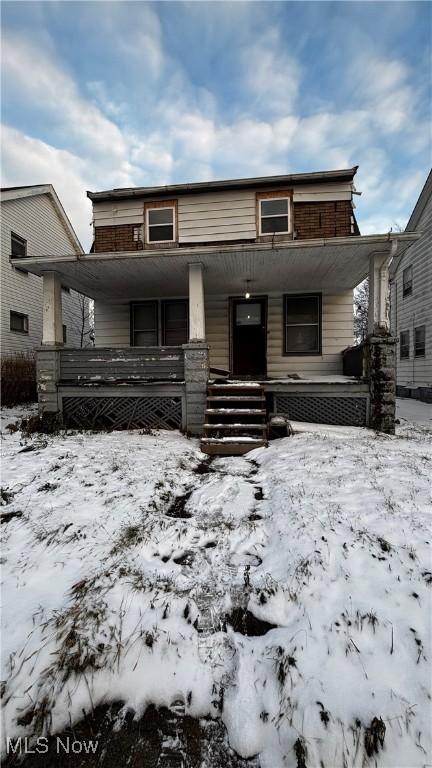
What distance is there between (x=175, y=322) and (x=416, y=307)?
12046 millimetres

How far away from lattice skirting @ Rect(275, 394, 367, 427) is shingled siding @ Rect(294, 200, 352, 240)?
463cm

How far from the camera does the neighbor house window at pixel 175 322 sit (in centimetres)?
962

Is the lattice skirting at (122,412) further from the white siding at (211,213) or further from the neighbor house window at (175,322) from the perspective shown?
the white siding at (211,213)

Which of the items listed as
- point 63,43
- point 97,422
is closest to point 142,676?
point 97,422

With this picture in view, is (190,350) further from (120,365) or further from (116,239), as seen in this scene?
(116,239)

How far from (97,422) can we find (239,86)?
1247 cm

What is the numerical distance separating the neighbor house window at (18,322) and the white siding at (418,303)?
17.6 metres

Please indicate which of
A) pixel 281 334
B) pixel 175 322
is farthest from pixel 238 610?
pixel 175 322

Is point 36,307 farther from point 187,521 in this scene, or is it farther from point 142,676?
point 142,676

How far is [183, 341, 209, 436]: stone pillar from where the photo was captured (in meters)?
6.87

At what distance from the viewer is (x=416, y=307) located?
14.4 metres

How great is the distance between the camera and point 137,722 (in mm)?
1353

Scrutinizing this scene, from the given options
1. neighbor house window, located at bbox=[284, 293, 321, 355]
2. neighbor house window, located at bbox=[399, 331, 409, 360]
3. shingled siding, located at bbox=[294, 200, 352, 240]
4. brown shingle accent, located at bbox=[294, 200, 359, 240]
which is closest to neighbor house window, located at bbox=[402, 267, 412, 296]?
neighbor house window, located at bbox=[399, 331, 409, 360]

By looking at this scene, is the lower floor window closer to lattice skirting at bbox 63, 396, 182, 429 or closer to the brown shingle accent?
lattice skirting at bbox 63, 396, 182, 429
